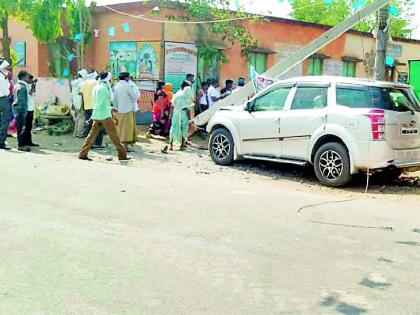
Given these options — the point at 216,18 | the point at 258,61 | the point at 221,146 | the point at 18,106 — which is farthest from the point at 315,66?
the point at 18,106

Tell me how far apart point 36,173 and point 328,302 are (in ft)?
20.3

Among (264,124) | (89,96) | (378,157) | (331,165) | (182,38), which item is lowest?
(331,165)

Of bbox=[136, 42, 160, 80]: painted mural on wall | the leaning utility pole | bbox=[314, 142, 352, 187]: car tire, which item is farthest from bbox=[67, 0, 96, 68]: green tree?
bbox=[314, 142, 352, 187]: car tire

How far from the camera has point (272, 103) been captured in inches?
419

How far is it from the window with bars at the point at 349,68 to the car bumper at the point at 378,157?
1618 centimetres

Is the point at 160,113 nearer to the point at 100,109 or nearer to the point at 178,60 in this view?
the point at 178,60

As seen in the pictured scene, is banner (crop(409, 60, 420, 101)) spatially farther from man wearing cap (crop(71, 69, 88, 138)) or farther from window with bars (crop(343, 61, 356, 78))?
window with bars (crop(343, 61, 356, 78))

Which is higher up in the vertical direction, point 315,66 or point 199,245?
point 315,66

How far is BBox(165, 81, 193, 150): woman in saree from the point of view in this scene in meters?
13.3

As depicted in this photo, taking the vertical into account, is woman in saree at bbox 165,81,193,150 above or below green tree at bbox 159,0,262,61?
below

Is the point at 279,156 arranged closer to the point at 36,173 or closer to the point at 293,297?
the point at 36,173

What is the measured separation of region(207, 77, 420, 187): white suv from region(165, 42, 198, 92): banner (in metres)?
6.97

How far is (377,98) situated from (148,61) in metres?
10.0

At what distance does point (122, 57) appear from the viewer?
18.9 m
